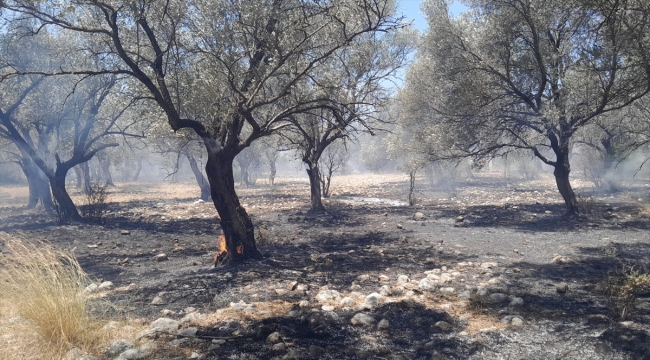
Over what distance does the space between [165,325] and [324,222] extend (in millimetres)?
10949

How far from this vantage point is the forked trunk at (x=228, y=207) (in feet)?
28.9

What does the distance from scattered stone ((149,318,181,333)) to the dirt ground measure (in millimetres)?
222

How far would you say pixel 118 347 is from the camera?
4676 millimetres

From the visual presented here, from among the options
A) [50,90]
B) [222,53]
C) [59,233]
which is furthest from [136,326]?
[50,90]

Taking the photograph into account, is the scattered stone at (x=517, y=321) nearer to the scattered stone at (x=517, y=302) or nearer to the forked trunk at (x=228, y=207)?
the scattered stone at (x=517, y=302)

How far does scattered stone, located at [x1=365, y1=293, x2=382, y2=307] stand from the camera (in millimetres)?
6215

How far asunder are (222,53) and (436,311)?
5859mm

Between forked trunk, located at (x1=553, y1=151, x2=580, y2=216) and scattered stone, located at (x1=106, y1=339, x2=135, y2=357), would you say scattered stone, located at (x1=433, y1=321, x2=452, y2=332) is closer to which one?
scattered stone, located at (x1=106, y1=339, x2=135, y2=357)

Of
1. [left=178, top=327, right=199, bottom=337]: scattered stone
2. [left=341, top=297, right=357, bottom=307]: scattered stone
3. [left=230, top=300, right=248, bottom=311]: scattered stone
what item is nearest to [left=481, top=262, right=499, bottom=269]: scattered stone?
[left=341, top=297, right=357, bottom=307]: scattered stone

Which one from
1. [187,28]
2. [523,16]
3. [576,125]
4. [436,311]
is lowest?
[436,311]

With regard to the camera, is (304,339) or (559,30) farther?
(559,30)

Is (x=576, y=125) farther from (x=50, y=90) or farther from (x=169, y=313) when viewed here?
(x=50, y=90)

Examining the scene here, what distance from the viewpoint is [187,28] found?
401 inches

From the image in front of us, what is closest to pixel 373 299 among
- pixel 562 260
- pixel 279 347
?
pixel 279 347
